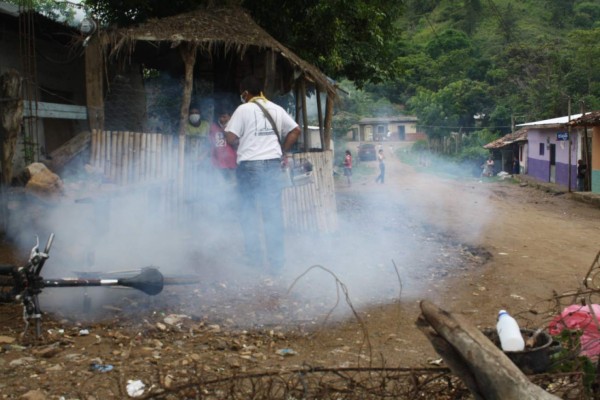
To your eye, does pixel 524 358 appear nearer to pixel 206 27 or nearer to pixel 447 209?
pixel 206 27

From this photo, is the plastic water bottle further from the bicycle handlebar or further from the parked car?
the parked car

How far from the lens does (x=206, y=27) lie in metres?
7.39

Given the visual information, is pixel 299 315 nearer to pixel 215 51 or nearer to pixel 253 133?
pixel 253 133

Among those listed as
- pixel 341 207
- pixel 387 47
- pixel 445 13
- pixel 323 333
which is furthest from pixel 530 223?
pixel 445 13

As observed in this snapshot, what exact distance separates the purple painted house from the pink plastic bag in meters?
18.4

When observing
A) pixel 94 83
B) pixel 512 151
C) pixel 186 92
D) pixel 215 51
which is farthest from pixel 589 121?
pixel 512 151

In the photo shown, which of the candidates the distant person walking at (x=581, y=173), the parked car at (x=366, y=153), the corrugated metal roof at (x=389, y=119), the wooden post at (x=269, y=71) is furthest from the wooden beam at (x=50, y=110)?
the corrugated metal roof at (x=389, y=119)

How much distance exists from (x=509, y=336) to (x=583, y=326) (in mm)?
761

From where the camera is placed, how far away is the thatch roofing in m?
6.93

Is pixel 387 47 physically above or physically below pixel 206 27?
above

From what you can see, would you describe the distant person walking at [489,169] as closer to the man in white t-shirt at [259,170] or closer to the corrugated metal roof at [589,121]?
the corrugated metal roof at [589,121]

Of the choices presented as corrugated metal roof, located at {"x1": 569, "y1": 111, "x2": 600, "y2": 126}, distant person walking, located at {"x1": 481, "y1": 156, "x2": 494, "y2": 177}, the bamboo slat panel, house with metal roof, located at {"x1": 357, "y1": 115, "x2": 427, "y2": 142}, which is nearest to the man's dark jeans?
the bamboo slat panel

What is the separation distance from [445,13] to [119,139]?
183 ft

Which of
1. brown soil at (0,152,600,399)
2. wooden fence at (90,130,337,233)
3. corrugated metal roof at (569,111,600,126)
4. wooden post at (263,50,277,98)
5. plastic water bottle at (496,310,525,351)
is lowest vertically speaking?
brown soil at (0,152,600,399)
